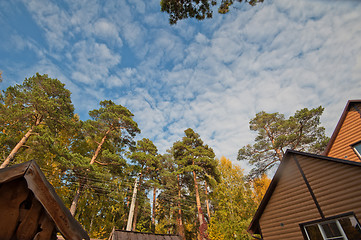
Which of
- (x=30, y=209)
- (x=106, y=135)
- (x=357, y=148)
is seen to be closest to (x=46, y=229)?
(x=30, y=209)

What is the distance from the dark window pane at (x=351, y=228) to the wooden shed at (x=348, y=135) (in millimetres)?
4970

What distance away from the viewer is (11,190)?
2090 mm

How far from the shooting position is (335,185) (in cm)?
719

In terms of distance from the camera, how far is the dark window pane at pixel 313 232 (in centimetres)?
719

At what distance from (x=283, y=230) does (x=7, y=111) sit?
2243 centimetres

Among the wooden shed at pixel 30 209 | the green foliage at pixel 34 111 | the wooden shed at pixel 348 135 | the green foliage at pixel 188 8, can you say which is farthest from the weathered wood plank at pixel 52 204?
the green foliage at pixel 34 111

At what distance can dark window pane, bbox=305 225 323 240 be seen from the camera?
7193 mm

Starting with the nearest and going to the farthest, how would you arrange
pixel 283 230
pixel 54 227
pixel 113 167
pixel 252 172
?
pixel 54 227, pixel 283 230, pixel 113 167, pixel 252 172

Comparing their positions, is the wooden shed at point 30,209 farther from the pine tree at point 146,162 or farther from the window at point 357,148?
the pine tree at point 146,162

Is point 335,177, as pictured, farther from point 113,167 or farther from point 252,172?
point 113,167

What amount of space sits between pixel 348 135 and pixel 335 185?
210 inches

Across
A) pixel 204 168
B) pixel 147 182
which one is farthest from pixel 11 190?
pixel 204 168

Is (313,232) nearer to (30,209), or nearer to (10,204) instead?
(30,209)

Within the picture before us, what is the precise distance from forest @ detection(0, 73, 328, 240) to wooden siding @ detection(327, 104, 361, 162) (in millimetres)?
8804
